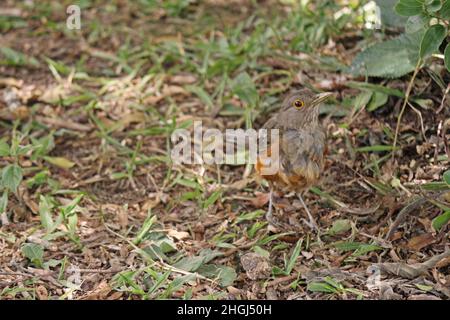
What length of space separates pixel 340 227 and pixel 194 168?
52.3 inches

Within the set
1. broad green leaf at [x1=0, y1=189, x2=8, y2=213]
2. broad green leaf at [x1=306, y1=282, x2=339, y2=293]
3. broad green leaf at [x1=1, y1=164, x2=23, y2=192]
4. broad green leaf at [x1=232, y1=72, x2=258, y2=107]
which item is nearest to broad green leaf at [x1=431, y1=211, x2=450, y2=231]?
broad green leaf at [x1=306, y1=282, x2=339, y2=293]

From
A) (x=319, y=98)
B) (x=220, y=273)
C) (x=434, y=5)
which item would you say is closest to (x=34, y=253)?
(x=220, y=273)

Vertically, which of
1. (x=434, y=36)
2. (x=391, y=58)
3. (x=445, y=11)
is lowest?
(x=391, y=58)

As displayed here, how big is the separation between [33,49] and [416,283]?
4.53 metres

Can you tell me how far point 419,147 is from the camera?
559cm

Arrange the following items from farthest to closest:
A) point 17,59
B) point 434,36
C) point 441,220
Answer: point 17,59 < point 434,36 < point 441,220

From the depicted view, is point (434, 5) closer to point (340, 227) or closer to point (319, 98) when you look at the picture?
point (319, 98)

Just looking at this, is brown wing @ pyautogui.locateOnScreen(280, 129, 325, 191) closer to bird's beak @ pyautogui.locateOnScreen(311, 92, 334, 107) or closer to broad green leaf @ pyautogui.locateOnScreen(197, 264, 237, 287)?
bird's beak @ pyautogui.locateOnScreen(311, 92, 334, 107)

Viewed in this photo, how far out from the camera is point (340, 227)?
520 centimetres

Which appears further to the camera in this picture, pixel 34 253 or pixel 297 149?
pixel 297 149

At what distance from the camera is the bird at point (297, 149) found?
5.25 m
